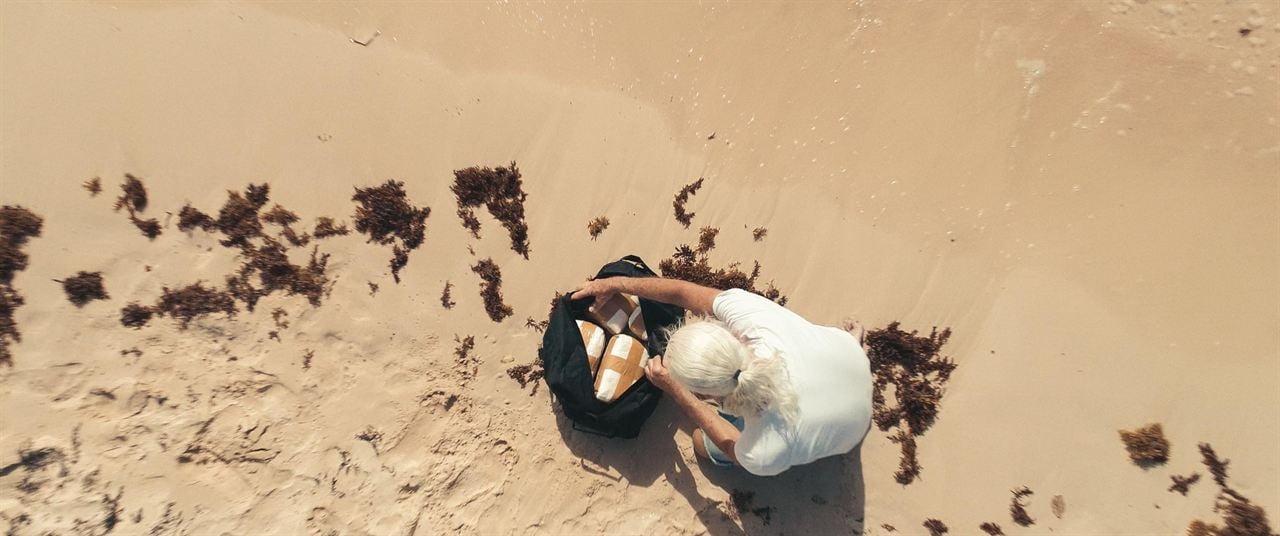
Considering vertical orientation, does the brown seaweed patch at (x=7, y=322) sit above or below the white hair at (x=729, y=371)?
below

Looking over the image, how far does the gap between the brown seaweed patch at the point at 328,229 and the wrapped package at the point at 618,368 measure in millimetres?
2166

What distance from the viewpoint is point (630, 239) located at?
4.24 metres

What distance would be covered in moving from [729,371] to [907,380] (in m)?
2.24

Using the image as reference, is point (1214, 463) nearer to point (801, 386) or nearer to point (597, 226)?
point (801, 386)

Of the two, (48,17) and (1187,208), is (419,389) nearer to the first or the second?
(48,17)

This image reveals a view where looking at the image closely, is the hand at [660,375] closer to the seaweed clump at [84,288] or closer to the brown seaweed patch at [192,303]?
the brown seaweed patch at [192,303]

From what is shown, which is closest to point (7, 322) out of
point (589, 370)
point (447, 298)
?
point (447, 298)

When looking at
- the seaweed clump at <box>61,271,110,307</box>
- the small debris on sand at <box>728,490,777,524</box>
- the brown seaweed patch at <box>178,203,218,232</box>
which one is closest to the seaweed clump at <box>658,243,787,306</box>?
the small debris on sand at <box>728,490,777,524</box>

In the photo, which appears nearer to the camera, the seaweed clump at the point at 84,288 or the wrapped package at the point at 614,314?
the wrapped package at the point at 614,314

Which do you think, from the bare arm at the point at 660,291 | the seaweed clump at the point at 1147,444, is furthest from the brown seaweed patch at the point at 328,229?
the seaweed clump at the point at 1147,444

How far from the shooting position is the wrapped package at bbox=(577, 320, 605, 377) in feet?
12.3

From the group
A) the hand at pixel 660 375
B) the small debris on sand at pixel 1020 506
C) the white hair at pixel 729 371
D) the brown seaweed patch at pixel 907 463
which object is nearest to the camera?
the white hair at pixel 729 371

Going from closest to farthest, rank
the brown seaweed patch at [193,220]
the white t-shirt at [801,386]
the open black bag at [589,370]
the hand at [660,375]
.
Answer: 1. the white t-shirt at [801,386]
2. the hand at [660,375]
3. the open black bag at [589,370]
4. the brown seaweed patch at [193,220]

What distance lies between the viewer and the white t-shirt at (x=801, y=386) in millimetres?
2619
